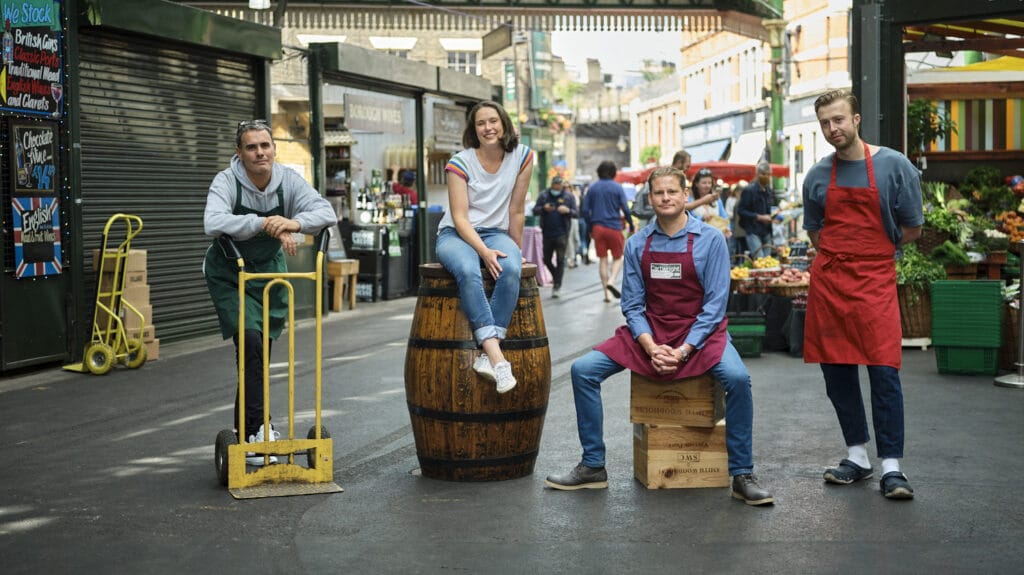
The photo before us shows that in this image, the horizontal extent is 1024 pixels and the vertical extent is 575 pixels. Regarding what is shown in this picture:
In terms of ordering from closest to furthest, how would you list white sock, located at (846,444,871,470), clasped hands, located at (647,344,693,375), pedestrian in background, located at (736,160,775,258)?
clasped hands, located at (647,344,693,375) → white sock, located at (846,444,871,470) → pedestrian in background, located at (736,160,775,258)

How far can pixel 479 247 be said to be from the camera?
6.74m

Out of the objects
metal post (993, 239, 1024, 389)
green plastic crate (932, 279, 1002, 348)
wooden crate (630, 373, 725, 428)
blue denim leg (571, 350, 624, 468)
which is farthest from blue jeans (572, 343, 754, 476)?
green plastic crate (932, 279, 1002, 348)

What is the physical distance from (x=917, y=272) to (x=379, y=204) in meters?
10.3

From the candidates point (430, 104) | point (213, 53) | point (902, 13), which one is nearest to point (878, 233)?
point (902, 13)

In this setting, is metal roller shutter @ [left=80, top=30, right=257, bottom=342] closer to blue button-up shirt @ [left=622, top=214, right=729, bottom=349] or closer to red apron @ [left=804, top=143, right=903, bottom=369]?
blue button-up shirt @ [left=622, top=214, right=729, bottom=349]

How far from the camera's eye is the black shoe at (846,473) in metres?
6.69

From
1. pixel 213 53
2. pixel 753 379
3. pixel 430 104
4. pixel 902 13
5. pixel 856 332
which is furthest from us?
pixel 430 104

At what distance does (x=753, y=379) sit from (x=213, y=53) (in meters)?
7.75

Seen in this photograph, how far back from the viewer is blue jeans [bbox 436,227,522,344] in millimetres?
6578

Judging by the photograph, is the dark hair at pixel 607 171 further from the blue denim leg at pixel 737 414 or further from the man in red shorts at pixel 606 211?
the blue denim leg at pixel 737 414

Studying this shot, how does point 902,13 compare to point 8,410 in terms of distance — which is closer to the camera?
point 8,410

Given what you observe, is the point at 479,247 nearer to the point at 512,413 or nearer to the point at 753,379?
the point at 512,413

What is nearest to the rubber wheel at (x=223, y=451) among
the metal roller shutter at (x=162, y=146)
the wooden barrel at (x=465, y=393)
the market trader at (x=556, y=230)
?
the wooden barrel at (x=465, y=393)

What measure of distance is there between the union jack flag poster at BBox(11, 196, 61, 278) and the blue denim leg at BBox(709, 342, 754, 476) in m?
7.33
